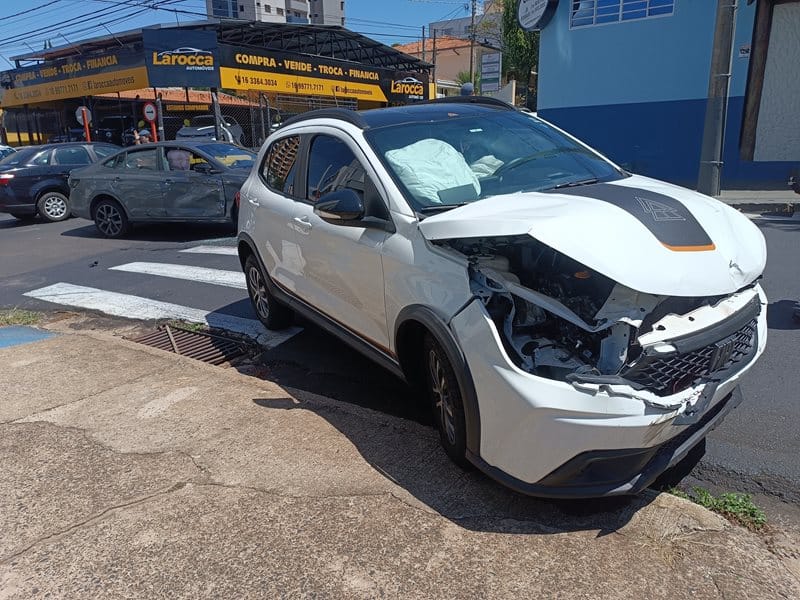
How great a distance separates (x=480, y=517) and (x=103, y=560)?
166cm

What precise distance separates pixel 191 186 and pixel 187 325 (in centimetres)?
475

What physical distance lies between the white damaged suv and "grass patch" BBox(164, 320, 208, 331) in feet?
9.27

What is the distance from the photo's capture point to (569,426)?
2461 millimetres

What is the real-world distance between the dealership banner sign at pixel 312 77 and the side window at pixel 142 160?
14226mm

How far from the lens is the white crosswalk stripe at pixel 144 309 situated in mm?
5977

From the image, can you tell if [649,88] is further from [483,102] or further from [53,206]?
[53,206]

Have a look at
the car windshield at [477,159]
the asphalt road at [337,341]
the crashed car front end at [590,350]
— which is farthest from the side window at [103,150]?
the crashed car front end at [590,350]

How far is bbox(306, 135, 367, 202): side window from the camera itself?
3901 mm

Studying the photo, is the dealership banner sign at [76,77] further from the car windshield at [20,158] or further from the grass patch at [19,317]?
the grass patch at [19,317]

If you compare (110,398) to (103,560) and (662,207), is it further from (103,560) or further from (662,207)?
(662,207)

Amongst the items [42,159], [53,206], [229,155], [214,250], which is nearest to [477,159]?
[214,250]

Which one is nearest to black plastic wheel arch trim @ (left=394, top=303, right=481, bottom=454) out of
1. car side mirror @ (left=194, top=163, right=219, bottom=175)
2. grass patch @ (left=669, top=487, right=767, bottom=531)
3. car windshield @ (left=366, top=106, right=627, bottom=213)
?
car windshield @ (left=366, top=106, right=627, bottom=213)

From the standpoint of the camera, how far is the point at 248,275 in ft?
19.9

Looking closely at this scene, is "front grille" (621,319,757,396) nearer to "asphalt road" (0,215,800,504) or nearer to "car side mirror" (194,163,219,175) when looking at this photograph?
"asphalt road" (0,215,800,504)
